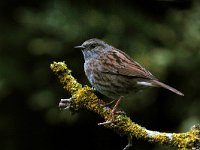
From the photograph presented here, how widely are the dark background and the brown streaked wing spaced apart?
1.19m

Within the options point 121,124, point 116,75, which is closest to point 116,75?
point 116,75

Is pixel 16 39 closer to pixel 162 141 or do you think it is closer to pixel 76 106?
pixel 76 106

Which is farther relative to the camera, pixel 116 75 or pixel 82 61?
pixel 82 61

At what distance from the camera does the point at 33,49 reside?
6945mm

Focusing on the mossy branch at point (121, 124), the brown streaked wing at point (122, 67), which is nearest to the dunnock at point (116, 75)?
the brown streaked wing at point (122, 67)

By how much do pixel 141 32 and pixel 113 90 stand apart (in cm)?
186

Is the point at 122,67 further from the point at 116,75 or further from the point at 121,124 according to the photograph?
the point at 121,124

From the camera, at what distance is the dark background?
22.2 ft

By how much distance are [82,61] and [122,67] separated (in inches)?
73.0

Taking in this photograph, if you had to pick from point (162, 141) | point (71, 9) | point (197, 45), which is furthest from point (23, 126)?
point (162, 141)

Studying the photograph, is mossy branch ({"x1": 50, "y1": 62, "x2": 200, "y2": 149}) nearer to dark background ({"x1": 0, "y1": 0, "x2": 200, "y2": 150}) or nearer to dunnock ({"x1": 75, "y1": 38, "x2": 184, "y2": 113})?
dunnock ({"x1": 75, "y1": 38, "x2": 184, "y2": 113})

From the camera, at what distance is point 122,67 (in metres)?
5.23

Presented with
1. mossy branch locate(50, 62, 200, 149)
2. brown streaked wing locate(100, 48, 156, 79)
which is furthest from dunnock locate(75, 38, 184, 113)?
mossy branch locate(50, 62, 200, 149)

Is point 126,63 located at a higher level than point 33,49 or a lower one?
higher
